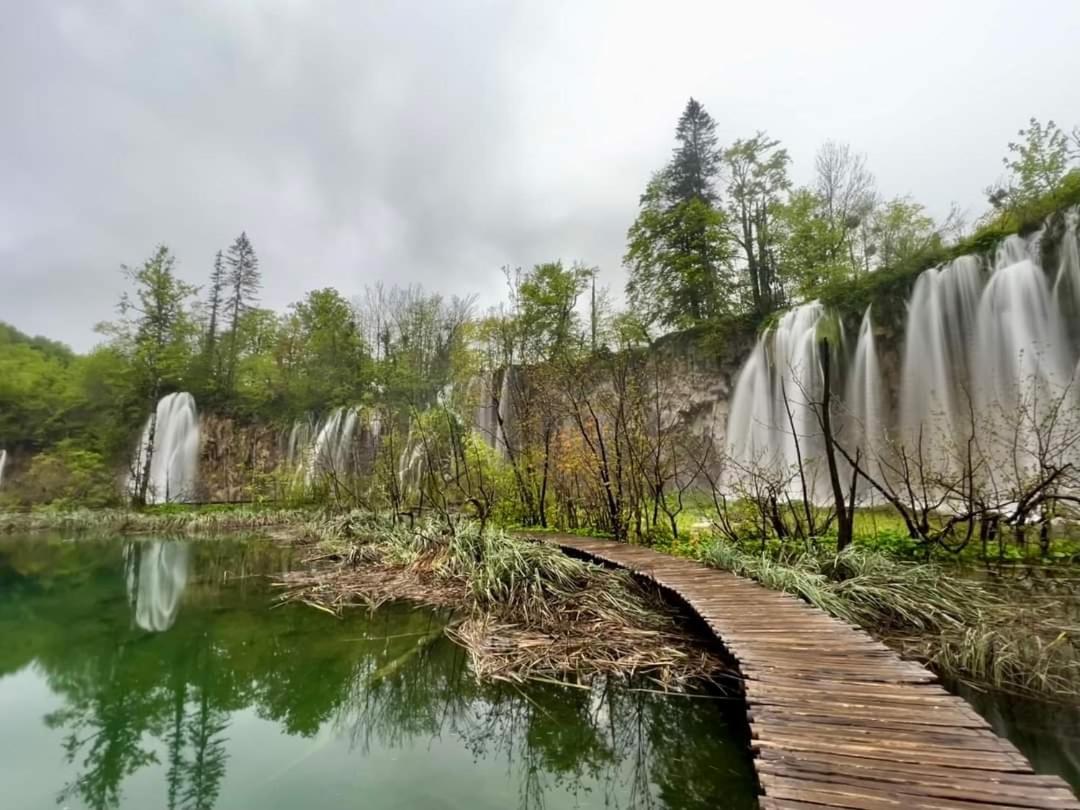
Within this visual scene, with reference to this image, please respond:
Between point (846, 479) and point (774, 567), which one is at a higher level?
point (846, 479)

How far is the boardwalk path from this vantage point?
1.90 m

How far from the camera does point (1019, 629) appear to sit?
432cm

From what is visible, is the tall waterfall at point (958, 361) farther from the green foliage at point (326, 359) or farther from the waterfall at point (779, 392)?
the green foliage at point (326, 359)

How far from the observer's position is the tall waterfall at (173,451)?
26.0 metres

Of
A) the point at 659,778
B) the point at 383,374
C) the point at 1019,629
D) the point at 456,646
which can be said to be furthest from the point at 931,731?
the point at 383,374

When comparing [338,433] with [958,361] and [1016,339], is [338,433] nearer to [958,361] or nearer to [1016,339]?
[958,361]

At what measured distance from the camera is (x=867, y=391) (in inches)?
579

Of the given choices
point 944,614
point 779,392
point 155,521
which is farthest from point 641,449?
point 155,521

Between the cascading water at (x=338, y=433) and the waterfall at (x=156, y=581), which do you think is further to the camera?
the cascading water at (x=338, y=433)

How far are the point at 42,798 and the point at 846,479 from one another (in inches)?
635

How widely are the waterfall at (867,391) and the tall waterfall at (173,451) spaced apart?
29416 mm

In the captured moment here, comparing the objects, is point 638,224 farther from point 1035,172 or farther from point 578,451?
point 578,451

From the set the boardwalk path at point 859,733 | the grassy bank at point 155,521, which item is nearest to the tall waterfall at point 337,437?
the grassy bank at point 155,521

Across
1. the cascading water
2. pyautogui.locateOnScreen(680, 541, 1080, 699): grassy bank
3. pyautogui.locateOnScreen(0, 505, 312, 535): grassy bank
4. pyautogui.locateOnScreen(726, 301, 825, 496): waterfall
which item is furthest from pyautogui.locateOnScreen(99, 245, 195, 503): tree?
pyautogui.locateOnScreen(680, 541, 1080, 699): grassy bank
